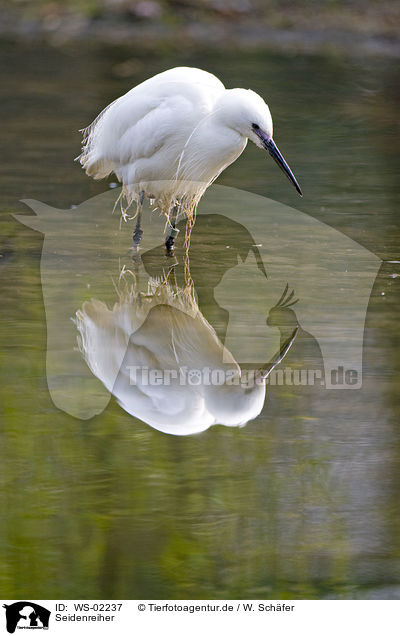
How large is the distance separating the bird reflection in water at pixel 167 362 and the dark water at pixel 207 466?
0.08m

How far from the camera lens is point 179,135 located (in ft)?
20.5

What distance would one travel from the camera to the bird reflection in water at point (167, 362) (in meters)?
4.64

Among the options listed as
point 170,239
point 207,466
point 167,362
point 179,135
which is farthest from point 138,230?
point 207,466

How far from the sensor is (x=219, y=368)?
516 cm

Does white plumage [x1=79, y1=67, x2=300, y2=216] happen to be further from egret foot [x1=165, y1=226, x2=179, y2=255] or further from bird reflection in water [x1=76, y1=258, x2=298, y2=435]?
bird reflection in water [x1=76, y1=258, x2=298, y2=435]

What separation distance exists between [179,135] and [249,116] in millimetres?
538

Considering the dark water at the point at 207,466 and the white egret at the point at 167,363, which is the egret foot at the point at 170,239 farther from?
the white egret at the point at 167,363

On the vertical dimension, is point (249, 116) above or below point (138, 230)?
above

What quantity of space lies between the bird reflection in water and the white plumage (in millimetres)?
611

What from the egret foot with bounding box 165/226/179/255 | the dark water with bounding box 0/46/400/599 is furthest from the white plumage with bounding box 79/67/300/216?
the dark water with bounding box 0/46/400/599

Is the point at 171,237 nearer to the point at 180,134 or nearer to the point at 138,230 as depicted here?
the point at 138,230

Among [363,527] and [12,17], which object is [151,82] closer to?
[363,527]

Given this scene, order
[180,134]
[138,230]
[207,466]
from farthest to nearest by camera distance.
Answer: [138,230], [180,134], [207,466]
